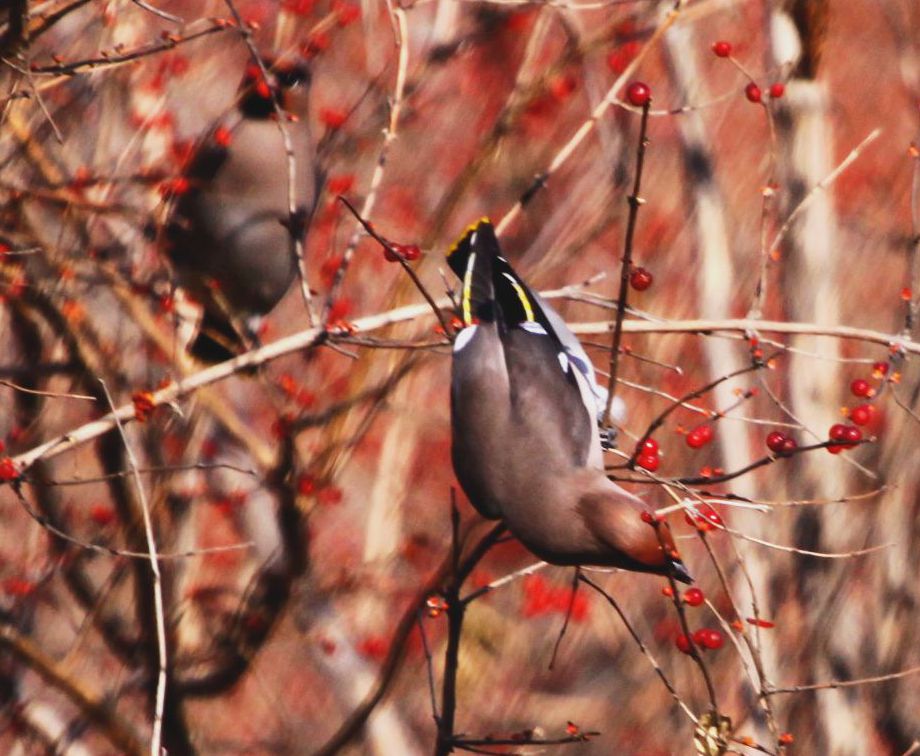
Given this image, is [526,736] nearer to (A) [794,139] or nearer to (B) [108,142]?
(B) [108,142]

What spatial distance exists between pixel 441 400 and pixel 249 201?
1.04 meters

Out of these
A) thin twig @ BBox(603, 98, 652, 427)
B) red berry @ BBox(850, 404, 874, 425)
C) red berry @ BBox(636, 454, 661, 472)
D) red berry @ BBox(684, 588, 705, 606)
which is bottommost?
red berry @ BBox(684, 588, 705, 606)

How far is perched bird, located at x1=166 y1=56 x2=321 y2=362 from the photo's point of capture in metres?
3.32

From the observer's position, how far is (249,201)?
3332 mm

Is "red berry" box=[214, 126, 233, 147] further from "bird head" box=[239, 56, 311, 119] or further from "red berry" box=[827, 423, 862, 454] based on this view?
"red berry" box=[827, 423, 862, 454]

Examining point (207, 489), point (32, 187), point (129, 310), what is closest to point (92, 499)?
point (207, 489)

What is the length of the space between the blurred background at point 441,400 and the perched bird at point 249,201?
10.0 inches

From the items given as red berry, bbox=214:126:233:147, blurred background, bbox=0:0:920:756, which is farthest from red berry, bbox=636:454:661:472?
red berry, bbox=214:126:233:147

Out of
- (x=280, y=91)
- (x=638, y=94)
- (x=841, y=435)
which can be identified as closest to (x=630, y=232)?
(x=638, y=94)

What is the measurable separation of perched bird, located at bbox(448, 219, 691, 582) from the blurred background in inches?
60.4

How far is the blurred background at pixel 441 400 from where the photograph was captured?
379 centimetres

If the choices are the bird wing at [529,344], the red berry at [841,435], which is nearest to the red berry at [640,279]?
the bird wing at [529,344]

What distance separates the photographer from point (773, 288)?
4.34 m

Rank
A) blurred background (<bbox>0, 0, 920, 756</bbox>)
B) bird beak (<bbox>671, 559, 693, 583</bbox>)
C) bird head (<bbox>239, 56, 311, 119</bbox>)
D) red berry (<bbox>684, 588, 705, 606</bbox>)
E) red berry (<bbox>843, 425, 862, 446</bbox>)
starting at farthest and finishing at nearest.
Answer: blurred background (<bbox>0, 0, 920, 756</bbox>), bird head (<bbox>239, 56, 311, 119</bbox>), red berry (<bbox>684, 588, 705, 606</bbox>), red berry (<bbox>843, 425, 862, 446</bbox>), bird beak (<bbox>671, 559, 693, 583</bbox>)
